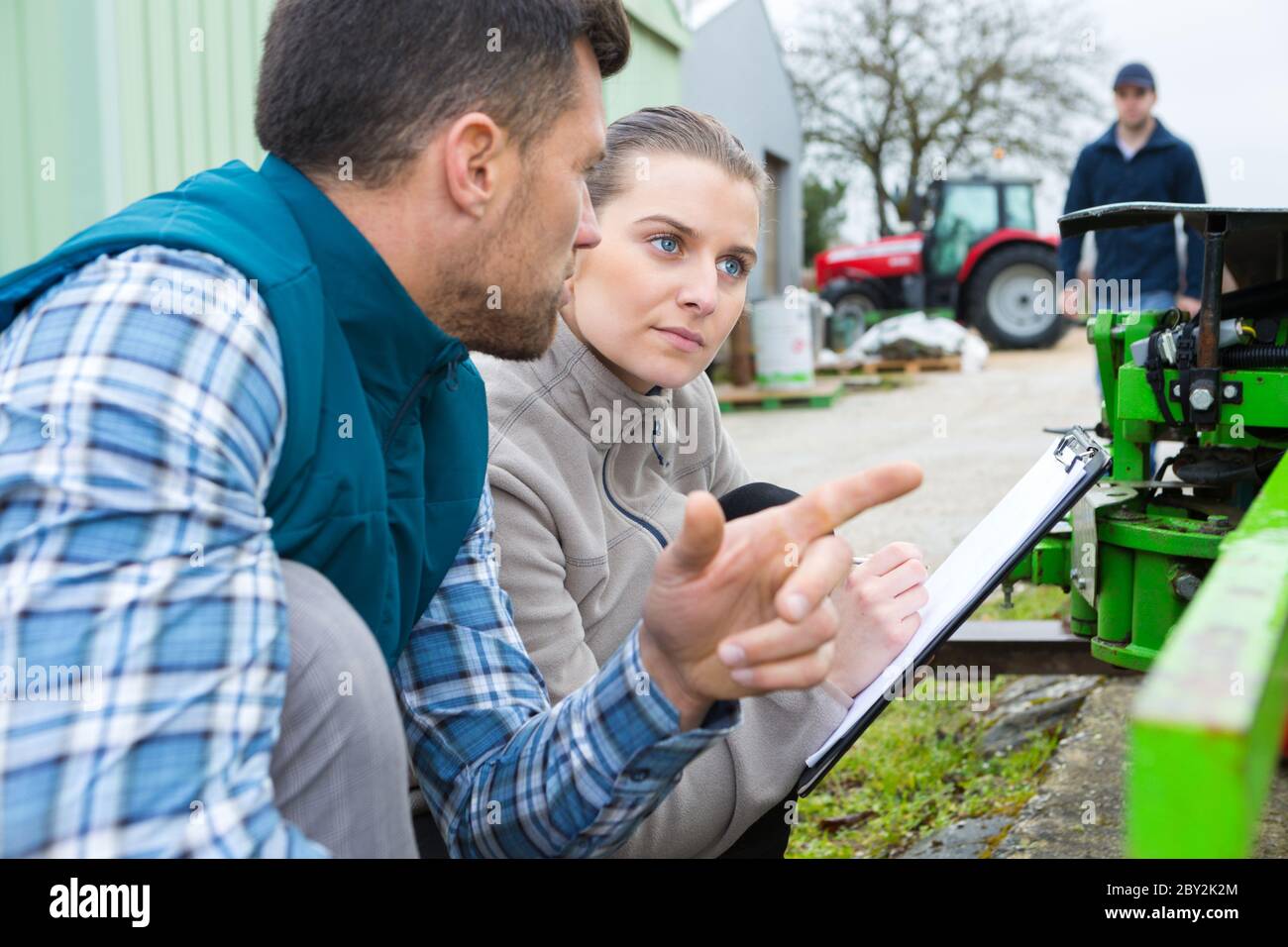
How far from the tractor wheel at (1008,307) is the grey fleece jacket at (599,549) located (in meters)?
15.7

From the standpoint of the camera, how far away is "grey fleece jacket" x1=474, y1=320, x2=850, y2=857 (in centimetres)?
162

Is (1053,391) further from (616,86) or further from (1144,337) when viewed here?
(1144,337)

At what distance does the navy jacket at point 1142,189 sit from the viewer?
549cm

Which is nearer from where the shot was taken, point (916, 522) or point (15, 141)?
point (15, 141)

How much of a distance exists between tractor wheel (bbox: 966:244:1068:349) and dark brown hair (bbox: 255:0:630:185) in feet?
53.3

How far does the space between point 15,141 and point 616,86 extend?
4.76m

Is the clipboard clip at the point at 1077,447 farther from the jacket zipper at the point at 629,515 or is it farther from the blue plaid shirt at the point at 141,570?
the blue plaid shirt at the point at 141,570

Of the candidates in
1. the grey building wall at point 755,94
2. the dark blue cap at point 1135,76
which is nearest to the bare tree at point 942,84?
the grey building wall at point 755,94

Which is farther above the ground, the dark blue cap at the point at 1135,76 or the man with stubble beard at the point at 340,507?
the dark blue cap at the point at 1135,76

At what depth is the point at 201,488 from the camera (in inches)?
34.9

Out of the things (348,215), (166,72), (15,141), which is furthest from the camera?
(166,72)

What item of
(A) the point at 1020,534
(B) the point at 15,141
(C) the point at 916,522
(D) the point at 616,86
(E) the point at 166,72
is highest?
(D) the point at 616,86

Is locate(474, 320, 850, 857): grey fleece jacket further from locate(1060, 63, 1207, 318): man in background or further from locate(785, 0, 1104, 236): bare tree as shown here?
locate(785, 0, 1104, 236): bare tree
